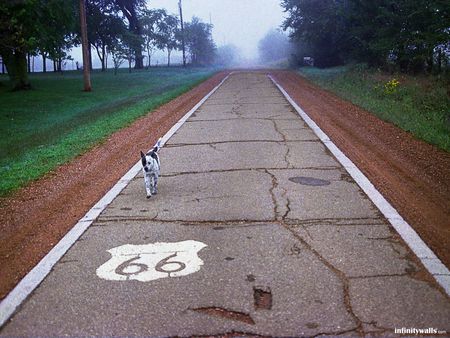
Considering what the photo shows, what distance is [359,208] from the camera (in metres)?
6.17

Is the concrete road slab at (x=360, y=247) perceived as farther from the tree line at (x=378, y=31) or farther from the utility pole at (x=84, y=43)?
the utility pole at (x=84, y=43)

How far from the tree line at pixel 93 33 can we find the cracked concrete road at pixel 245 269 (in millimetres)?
11707

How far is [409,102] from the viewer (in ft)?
54.5

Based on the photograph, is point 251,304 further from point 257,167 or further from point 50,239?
point 257,167

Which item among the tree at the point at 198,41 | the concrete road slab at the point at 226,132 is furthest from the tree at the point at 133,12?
the concrete road slab at the point at 226,132

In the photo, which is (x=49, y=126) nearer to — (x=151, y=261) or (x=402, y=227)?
(x=151, y=261)

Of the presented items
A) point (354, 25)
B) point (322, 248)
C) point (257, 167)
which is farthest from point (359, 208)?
point (354, 25)

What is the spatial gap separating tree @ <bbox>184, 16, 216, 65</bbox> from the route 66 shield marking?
78752 millimetres

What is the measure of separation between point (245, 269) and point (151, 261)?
0.96 metres

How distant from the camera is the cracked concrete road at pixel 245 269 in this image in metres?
3.66

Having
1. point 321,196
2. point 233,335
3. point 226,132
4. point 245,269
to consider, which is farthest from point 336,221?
point 226,132

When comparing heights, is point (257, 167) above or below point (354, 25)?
below

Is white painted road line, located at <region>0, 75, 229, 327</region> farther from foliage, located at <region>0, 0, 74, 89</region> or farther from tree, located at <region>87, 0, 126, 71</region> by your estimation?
tree, located at <region>87, 0, 126, 71</region>

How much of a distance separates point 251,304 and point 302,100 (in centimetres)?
1528
